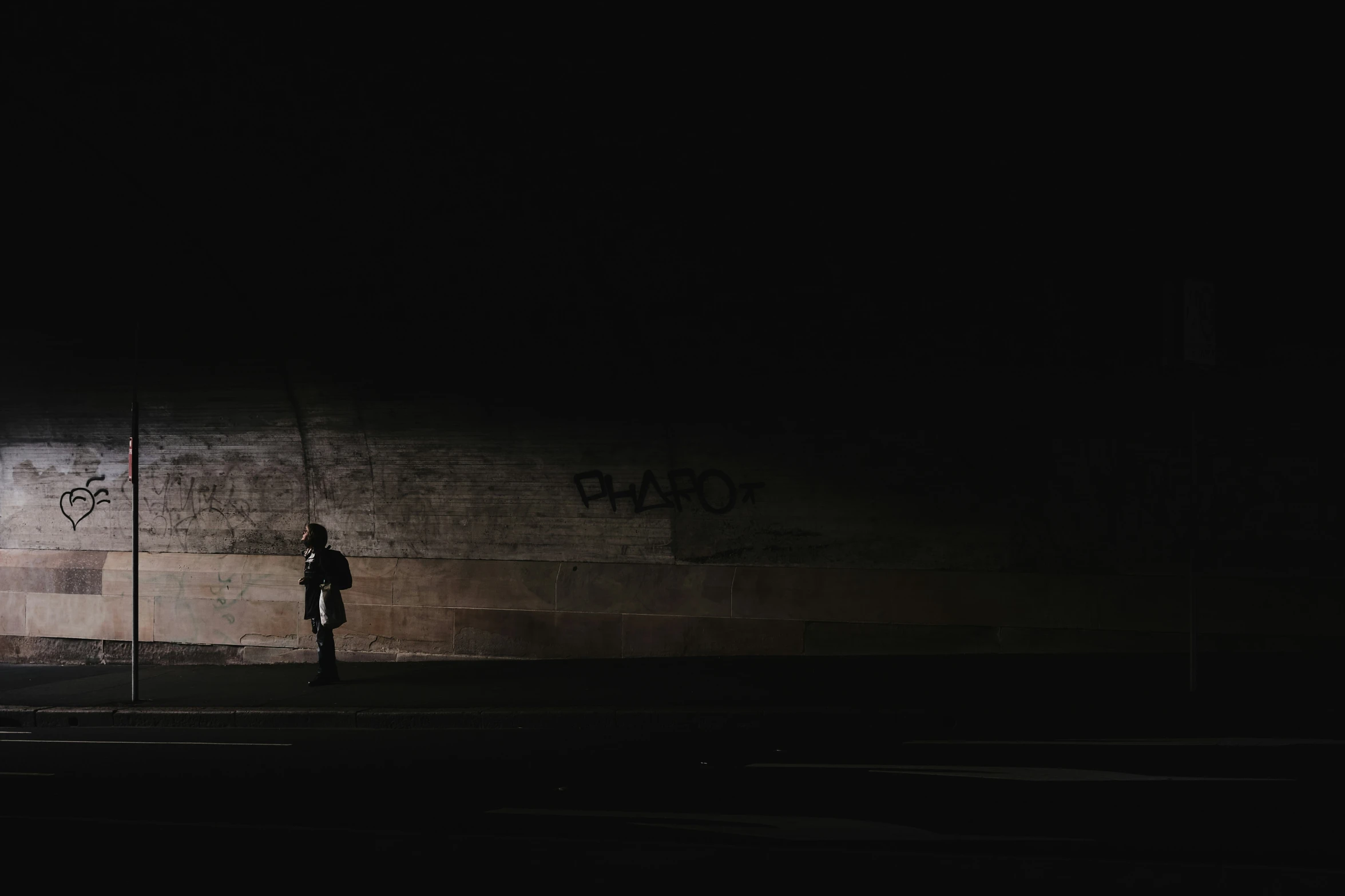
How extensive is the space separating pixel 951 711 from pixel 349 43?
24.0ft

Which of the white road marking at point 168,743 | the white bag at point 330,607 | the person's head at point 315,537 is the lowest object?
the white road marking at point 168,743

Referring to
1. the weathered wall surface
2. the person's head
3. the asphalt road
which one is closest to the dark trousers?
the person's head

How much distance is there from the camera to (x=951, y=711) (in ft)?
30.7

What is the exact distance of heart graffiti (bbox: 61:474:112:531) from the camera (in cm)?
1606

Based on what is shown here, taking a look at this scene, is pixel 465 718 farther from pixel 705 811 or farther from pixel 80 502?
pixel 80 502

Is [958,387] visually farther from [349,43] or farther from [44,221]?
[44,221]

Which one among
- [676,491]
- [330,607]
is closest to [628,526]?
[676,491]

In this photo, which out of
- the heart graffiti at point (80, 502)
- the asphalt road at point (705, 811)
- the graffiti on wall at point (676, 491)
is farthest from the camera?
the heart graffiti at point (80, 502)

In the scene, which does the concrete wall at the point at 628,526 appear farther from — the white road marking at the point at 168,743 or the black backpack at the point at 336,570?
the white road marking at the point at 168,743

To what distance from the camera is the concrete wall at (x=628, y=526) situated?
1220cm

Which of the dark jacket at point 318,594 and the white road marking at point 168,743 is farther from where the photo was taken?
the dark jacket at point 318,594

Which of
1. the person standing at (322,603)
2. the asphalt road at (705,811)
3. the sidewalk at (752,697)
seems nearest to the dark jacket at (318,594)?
the person standing at (322,603)

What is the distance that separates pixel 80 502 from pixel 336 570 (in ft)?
19.1

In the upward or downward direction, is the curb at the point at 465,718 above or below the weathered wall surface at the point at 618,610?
below
